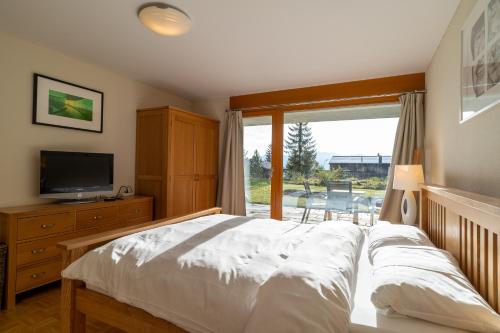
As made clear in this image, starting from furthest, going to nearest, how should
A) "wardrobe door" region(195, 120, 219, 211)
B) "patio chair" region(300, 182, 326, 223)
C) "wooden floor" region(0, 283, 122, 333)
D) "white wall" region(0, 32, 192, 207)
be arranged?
1. "wardrobe door" region(195, 120, 219, 211)
2. "patio chair" region(300, 182, 326, 223)
3. "white wall" region(0, 32, 192, 207)
4. "wooden floor" region(0, 283, 122, 333)

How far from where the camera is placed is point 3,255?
218 cm

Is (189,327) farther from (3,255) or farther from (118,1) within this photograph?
(118,1)

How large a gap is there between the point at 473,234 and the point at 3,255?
130 inches

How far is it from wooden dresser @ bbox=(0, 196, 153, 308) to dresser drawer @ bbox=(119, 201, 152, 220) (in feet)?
0.80

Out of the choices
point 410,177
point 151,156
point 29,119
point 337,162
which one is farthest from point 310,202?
point 29,119

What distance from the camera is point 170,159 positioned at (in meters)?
3.57

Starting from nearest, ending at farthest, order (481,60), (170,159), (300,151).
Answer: (481,60) → (170,159) → (300,151)

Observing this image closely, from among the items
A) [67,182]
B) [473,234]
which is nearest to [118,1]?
[67,182]

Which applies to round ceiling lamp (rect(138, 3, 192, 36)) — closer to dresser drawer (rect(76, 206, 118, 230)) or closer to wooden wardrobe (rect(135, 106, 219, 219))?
wooden wardrobe (rect(135, 106, 219, 219))

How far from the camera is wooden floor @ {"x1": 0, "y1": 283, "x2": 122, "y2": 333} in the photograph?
1899 mm

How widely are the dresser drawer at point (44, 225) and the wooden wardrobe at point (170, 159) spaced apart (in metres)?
1.15

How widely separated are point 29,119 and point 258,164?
2973 millimetres

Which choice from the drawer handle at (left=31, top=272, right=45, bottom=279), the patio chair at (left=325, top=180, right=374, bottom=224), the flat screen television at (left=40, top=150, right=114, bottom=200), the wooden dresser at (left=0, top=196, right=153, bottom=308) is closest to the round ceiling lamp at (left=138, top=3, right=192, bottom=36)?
the flat screen television at (left=40, top=150, right=114, bottom=200)

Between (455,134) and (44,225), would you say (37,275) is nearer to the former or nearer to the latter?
(44,225)
